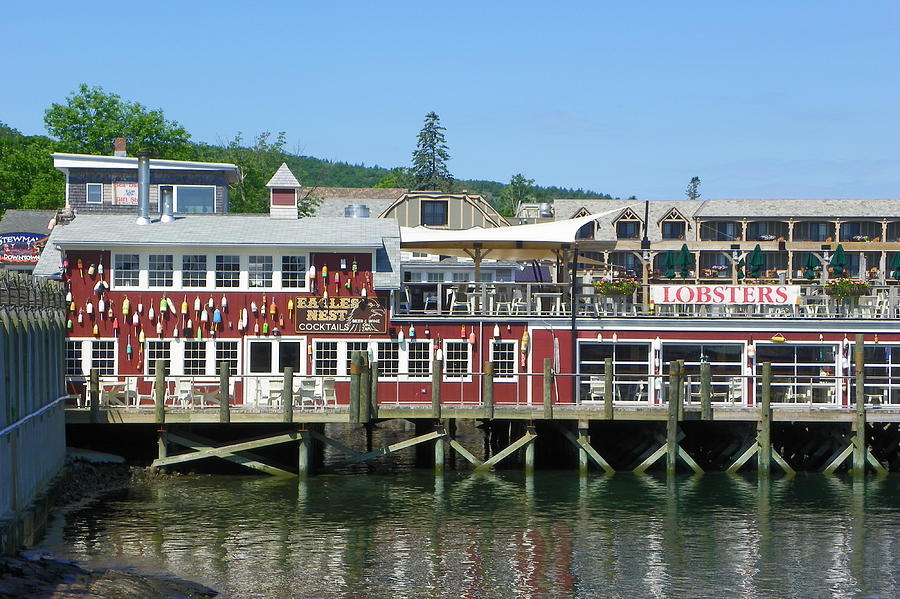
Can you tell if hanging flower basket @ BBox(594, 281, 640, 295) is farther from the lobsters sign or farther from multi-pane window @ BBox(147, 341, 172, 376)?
multi-pane window @ BBox(147, 341, 172, 376)

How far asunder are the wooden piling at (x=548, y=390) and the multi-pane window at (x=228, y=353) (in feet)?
30.9

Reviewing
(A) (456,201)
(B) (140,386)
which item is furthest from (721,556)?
(A) (456,201)

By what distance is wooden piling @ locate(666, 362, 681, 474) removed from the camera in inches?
1331

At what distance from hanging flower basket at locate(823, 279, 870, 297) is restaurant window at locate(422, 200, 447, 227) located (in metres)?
44.5

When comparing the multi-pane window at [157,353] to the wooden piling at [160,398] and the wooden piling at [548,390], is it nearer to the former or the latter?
the wooden piling at [160,398]

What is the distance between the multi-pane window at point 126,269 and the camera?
3672 cm

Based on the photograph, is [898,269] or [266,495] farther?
[898,269]

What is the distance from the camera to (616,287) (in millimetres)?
38469

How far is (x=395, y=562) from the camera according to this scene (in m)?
25.3

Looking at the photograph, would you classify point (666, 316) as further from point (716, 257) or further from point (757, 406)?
point (716, 257)

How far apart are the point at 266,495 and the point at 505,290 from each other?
11.3 metres

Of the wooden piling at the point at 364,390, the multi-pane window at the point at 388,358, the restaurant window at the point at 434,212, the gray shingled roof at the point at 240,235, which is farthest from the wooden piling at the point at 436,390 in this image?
the restaurant window at the point at 434,212

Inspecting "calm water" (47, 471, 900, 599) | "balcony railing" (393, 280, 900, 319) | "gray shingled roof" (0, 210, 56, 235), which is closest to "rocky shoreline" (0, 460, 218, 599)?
"calm water" (47, 471, 900, 599)

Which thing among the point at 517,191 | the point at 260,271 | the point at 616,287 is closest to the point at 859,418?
the point at 616,287
